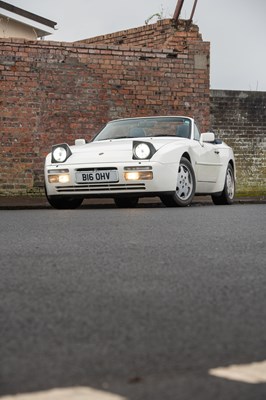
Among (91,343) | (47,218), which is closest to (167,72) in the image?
(47,218)

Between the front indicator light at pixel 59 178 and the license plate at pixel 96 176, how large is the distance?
0.16m

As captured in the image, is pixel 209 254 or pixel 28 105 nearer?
pixel 209 254

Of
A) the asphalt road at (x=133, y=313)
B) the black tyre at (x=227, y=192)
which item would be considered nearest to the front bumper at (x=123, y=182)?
the black tyre at (x=227, y=192)

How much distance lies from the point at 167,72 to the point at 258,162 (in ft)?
10.4

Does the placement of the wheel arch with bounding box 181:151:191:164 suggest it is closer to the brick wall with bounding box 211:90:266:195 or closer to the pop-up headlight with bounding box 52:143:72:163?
the pop-up headlight with bounding box 52:143:72:163

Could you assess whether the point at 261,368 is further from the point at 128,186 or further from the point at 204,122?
the point at 204,122

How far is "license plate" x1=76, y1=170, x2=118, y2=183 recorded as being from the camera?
1061cm

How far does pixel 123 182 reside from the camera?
10594mm

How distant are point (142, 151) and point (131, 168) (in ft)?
0.81

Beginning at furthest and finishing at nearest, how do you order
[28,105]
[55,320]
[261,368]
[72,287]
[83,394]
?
[28,105]
[72,287]
[55,320]
[261,368]
[83,394]

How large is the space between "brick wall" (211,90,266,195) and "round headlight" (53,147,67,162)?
7.27 meters

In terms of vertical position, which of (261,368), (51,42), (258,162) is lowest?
(258,162)

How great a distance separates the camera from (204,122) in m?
17.2

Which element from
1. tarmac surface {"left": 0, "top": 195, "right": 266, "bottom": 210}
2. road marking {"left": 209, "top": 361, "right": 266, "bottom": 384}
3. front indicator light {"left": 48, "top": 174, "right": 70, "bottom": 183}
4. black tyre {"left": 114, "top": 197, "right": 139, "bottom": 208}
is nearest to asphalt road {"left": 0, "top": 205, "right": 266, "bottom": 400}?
road marking {"left": 209, "top": 361, "right": 266, "bottom": 384}
